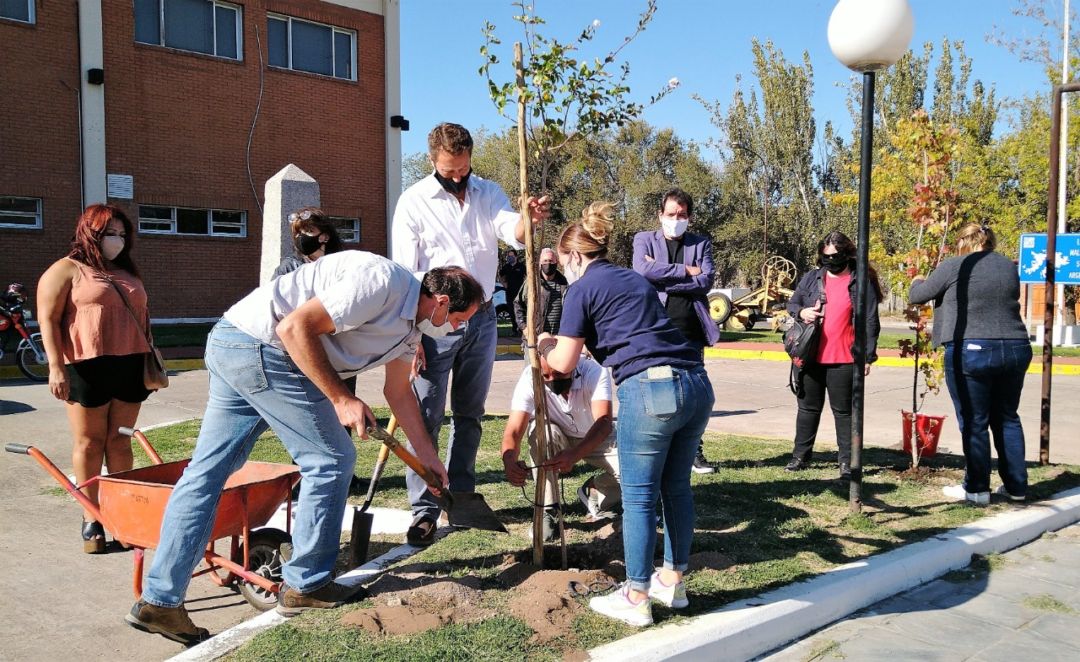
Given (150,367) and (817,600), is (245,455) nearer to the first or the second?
(150,367)

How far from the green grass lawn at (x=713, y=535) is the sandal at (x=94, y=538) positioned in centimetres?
126

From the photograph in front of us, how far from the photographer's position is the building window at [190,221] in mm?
19109

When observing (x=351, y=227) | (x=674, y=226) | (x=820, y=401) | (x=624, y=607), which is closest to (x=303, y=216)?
(x=674, y=226)

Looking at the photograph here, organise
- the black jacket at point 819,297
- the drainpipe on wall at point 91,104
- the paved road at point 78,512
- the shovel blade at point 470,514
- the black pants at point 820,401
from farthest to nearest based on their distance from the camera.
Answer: the drainpipe on wall at point 91,104
the black pants at point 820,401
the black jacket at point 819,297
the shovel blade at point 470,514
the paved road at point 78,512

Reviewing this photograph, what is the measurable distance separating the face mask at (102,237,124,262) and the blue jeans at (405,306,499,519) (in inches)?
72.4

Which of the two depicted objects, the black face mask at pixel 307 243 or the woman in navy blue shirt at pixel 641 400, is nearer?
the woman in navy blue shirt at pixel 641 400

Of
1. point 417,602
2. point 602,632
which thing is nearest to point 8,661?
point 417,602

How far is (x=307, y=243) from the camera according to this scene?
486 cm

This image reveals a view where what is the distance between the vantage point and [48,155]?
1758 cm

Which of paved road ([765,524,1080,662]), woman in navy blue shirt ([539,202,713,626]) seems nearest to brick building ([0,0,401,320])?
woman in navy blue shirt ([539,202,713,626])

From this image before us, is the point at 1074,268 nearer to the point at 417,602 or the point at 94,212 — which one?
the point at 417,602

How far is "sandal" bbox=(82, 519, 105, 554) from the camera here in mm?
4719

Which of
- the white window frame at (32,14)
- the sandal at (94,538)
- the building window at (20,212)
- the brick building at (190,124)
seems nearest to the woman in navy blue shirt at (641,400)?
the sandal at (94,538)

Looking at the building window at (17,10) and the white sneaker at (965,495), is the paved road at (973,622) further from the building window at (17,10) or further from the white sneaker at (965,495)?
the building window at (17,10)
